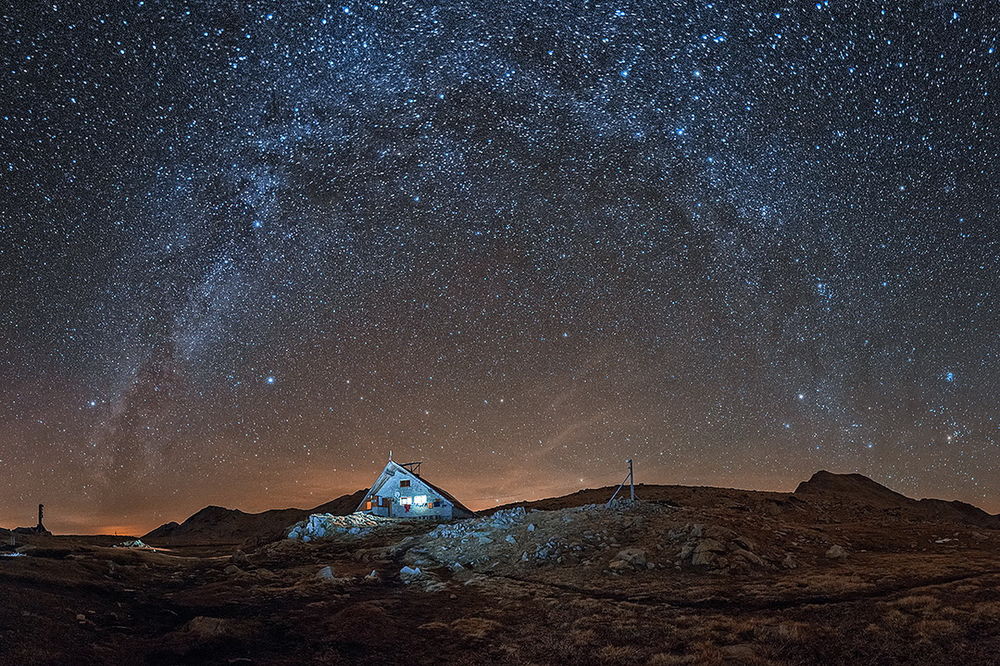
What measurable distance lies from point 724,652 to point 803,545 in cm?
1782

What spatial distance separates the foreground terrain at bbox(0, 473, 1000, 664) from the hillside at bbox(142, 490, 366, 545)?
66.5 metres

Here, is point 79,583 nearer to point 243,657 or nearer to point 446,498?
point 243,657

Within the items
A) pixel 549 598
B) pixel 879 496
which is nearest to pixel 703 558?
pixel 549 598

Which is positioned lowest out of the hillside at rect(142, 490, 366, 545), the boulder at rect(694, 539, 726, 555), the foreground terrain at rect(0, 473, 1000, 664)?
the hillside at rect(142, 490, 366, 545)

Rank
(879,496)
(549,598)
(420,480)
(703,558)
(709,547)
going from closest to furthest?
(549,598), (703,558), (709,547), (420,480), (879,496)

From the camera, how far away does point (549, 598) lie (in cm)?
1927

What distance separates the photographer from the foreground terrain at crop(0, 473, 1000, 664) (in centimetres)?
1313

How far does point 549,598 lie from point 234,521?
97.7m

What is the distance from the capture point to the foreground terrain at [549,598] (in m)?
13.1

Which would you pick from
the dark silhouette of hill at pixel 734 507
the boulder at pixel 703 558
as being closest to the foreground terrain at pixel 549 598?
the boulder at pixel 703 558

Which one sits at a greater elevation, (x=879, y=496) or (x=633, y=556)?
(x=633, y=556)

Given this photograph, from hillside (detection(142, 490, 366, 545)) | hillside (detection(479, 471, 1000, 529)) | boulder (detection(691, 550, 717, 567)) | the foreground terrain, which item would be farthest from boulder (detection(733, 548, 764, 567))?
hillside (detection(142, 490, 366, 545))

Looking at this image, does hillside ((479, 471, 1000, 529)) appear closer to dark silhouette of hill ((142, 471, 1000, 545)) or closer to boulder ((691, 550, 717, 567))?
dark silhouette of hill ((142, 471, 1000, 545))

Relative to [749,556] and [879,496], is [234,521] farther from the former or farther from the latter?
[879,496]
